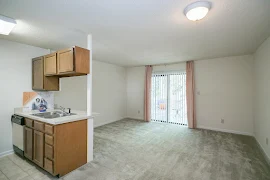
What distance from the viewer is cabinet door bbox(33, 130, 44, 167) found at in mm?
2125

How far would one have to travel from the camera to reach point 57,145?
6.45ft

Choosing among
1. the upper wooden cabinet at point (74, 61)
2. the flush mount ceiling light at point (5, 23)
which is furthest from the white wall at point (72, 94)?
the flush mount ceiling light at point (5, 23)

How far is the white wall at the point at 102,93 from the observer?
383cm

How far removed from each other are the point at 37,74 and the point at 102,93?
2314 mm

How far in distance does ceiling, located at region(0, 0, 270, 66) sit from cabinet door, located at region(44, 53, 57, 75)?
15.4 inches

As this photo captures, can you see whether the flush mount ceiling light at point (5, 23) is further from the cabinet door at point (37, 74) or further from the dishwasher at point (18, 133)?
the dishwasher at point (18, 133)

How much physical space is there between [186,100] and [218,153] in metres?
2.18

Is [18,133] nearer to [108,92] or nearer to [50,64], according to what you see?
[50,64]

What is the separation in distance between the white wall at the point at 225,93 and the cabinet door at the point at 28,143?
460 cm

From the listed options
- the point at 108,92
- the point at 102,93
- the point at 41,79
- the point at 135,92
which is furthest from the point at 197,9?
the point at 135,92

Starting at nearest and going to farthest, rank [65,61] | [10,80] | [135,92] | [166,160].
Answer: [65,61] < [166,160] < [10,80] < [135,92]

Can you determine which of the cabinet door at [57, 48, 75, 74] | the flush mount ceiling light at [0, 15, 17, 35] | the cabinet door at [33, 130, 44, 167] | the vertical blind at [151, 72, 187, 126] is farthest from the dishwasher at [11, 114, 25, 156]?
the vertical blind at [151, 72, 187, 126]

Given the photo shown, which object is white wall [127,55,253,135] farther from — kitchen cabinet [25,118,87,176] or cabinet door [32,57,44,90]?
cabinet door [32,57,44,90]

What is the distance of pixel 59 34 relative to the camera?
2.48m
